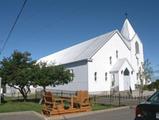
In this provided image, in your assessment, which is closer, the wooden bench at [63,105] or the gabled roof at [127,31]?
the wooden bench at [63,105]

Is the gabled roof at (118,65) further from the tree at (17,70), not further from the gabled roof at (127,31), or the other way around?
the tree at (17,70)

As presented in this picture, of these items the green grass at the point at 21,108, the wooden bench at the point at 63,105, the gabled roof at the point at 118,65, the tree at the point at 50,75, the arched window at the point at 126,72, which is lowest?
the green grass at the point at 21,108

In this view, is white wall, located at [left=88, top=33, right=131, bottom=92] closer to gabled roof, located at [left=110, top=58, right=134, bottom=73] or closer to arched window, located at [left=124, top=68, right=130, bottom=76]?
gabled roof, located at [left=110, top=58, right=134, bottom=73]

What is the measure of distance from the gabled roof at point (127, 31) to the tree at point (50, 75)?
25.4 meters

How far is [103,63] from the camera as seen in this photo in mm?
46500

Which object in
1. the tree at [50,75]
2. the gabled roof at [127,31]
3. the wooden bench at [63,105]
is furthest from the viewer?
the gabled roof at [127,31]

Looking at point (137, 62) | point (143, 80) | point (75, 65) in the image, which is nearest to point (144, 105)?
point (143, 80)

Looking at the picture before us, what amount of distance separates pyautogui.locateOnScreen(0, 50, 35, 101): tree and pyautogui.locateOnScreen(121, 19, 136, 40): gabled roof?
24.0 metres

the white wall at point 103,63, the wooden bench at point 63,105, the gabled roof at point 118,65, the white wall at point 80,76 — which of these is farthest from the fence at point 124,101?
the gabled roof at point 118,65

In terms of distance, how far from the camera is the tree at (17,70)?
98.8 feet

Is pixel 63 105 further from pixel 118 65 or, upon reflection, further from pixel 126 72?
pixel 126 72

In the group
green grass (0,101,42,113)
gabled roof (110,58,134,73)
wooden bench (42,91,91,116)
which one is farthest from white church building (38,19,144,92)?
wooden bench (42,91,91,116)

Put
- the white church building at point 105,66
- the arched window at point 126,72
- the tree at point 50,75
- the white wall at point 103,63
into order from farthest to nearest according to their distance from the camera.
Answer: the arched window at point 126,72 → the white church building at point 105,66 → the white wall at point 103,63 → the tree at point 50,75

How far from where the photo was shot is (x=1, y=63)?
107 ft
